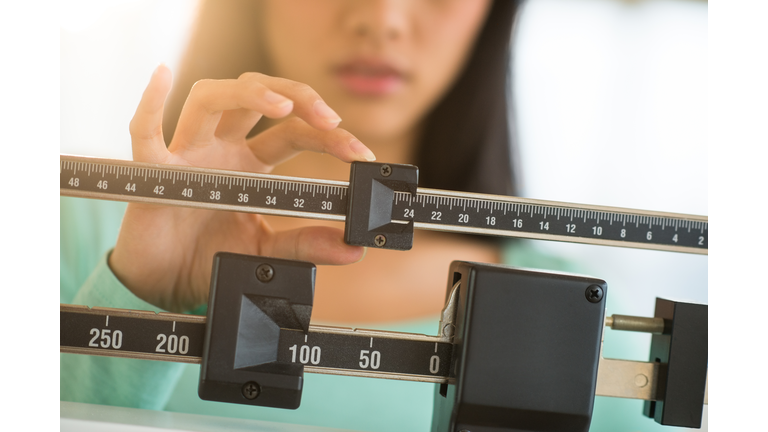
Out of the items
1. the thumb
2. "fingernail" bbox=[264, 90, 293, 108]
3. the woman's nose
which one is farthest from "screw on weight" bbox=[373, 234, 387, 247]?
the woman's nose

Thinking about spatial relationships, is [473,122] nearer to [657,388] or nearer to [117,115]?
[657,388]

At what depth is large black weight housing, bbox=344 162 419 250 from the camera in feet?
2.10

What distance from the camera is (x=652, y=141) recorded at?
1.17m

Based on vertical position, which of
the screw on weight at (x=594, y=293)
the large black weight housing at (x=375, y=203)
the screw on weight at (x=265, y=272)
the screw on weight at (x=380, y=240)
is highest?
the large black weight housing at (x=375, y=203)

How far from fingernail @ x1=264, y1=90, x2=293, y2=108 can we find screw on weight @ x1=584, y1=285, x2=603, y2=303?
0.47 meters

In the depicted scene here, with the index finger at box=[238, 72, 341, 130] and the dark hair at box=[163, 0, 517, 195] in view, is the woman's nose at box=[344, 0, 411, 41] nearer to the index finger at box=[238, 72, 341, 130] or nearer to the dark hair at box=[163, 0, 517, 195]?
the dark hair at box=[163, 0, 517, 195]

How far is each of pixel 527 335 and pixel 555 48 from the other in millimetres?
797

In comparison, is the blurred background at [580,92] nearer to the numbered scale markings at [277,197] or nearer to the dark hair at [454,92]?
the dark hair at [454,92]

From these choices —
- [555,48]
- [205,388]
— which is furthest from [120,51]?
[555,48]

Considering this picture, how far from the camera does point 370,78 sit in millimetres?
1098

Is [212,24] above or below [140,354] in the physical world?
above

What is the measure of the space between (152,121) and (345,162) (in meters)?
0.35

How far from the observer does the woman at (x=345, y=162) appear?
2.92 ft

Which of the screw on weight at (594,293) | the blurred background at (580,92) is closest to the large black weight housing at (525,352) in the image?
the screw on weight at (594,293)
